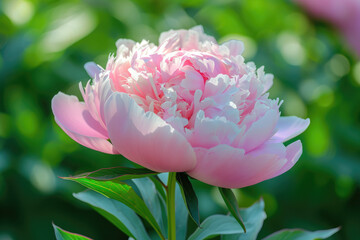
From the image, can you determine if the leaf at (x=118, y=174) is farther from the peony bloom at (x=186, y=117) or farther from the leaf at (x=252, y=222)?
the leaf at (x=252, y=222)

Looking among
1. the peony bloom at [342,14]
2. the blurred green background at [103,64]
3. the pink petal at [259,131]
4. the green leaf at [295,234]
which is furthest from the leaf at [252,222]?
the peony bloom at [342,14]

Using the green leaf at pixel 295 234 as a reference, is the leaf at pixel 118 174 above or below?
above

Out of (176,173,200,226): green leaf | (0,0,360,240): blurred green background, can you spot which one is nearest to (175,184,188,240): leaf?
(176,173,200,226): green leaf

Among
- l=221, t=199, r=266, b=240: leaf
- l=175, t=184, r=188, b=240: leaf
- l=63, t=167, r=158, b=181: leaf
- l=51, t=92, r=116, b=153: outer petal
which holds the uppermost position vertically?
l=51, t=92, r=116, b=153: outer petal

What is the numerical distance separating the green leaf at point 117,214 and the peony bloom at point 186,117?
8cm

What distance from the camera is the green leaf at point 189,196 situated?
1.14 feet

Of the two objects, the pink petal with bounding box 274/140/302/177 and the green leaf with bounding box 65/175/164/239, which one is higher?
the pink petal with bounding box 274/140/302/177

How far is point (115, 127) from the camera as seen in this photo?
0.33 m

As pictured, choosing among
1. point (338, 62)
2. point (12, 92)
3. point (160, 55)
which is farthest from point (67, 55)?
point (160, 55)

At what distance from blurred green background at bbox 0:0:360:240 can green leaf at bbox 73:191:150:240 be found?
78 cm

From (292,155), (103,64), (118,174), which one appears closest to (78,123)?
(118,174)

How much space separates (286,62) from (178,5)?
39 centimetres

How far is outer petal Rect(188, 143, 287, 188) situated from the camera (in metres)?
0.33

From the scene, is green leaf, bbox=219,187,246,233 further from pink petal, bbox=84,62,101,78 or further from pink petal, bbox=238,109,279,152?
pink petal, bbox=84,62,101,78
